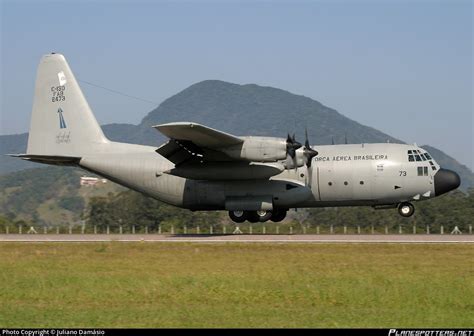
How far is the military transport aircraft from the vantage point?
34.6 m

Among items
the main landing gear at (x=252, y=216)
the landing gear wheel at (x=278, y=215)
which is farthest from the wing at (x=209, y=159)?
the landing gear wheel at (x=278, y=215)

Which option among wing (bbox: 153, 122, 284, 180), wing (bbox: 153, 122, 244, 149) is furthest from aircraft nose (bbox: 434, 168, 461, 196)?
wing (bbox: 153, 122, 244, 149)

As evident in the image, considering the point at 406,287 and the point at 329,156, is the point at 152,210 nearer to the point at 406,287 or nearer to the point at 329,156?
the point at 329,156

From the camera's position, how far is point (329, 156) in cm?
3631

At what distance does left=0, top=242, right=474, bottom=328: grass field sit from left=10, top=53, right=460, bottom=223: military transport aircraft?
6.05m

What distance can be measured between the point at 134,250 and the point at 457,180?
49.0 feet

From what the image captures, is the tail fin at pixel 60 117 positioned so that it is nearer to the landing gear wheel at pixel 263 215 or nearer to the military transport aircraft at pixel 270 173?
the military transport aircraft at pixel 270 173

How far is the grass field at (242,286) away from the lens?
15586 millimetres

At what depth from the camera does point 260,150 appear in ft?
112

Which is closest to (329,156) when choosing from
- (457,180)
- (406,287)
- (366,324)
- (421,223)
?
(457,180)

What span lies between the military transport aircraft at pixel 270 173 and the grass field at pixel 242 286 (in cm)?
605

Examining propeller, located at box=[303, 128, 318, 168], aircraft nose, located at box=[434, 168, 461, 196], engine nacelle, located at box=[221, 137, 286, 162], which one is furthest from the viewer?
aircraft nose, located at box=[434, 168, 461, 196]
